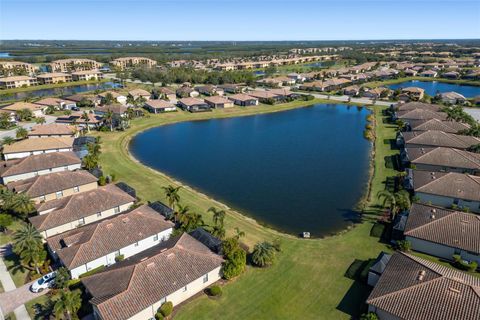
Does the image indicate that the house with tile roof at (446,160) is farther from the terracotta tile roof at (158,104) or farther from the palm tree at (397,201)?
the terracotta tile roof at (158,104)

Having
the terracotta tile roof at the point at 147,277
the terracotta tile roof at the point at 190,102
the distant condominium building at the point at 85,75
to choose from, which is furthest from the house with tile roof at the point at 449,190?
the distant condominium building at the point at 85,75

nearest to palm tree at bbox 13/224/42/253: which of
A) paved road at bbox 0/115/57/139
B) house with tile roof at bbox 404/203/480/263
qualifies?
house with tile roof at bbox 404/203/480/263

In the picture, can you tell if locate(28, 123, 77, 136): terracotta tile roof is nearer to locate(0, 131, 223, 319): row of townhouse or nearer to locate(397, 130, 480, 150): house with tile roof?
locate(0, 131, 223, 319): row of townhouse

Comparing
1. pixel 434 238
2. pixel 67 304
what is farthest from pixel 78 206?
pixel 434 238

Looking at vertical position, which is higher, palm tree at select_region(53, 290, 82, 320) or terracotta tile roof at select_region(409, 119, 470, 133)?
terracotta tile roof at select_region(409, 119, 470, 133)

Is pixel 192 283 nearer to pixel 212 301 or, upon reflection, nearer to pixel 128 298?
pixel 212 301
